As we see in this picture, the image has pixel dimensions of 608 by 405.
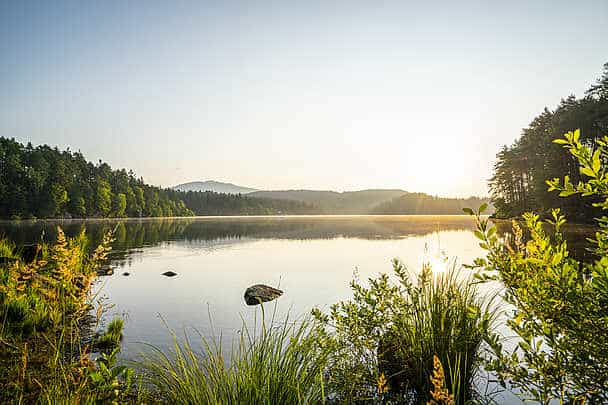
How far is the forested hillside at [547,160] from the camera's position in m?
37.9

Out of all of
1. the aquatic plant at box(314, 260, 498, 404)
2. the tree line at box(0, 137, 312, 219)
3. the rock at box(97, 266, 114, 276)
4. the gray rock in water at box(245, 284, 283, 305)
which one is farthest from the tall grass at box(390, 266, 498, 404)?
the tree line at box(0, 137, 312, 219)

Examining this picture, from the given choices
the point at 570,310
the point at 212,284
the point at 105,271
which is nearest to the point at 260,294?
the point at 212,284

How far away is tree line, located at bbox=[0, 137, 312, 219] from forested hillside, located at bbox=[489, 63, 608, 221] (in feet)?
315

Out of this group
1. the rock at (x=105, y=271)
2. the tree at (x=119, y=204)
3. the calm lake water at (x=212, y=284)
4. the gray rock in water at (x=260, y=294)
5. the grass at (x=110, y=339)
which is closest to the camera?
the grass at (x=110, y=339)

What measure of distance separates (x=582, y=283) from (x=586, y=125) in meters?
48.0

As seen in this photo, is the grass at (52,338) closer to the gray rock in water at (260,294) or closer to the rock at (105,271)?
the gray rock in water at (260,294)

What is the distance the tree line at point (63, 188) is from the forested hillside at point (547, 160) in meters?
95.9

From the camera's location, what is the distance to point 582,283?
2680mm

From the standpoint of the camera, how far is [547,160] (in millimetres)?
44000

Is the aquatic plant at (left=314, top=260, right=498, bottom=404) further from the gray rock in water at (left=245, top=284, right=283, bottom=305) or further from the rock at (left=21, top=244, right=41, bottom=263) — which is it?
the rock at (left=21, top=244, right=41, bottom=263)

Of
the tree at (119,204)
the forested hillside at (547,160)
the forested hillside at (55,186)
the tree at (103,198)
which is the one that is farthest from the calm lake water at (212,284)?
the tree at (119,204)

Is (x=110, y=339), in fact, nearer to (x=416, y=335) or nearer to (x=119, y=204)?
(x=416, y=335)

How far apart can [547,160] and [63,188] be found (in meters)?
100

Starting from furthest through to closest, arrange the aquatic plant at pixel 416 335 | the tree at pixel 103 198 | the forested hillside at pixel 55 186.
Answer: the tree at pixel 103 198
the forested hillside at pixel 55 186
the aquatic plant at pixel 416 335
